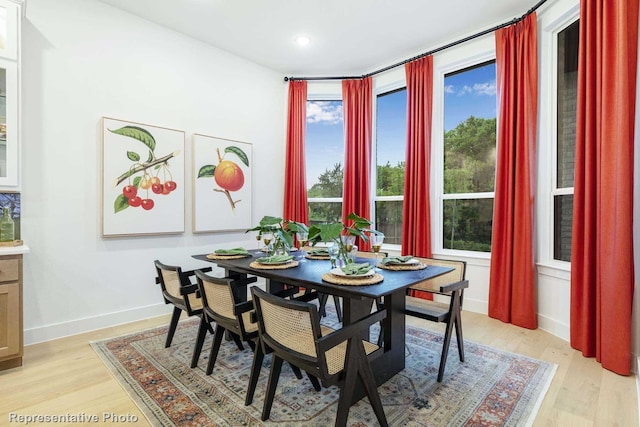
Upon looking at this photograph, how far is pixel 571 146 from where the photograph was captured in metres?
2.94

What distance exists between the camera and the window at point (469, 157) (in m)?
Result: 3.60

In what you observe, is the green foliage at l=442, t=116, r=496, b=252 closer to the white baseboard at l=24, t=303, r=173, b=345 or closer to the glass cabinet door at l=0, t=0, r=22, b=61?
the white baseboard at l=24, t=303, r=173, b=345

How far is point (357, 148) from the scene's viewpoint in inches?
175

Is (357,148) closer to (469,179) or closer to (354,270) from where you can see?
(469,179)

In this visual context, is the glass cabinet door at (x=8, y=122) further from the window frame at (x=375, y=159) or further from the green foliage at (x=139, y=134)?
the window frame at (x=375, y=159)

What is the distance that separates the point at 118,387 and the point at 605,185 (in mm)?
3510

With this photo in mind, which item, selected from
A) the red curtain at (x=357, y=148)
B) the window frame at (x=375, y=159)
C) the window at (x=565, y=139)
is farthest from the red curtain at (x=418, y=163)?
the window at (x=565, y=139)

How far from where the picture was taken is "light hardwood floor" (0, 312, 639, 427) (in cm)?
181

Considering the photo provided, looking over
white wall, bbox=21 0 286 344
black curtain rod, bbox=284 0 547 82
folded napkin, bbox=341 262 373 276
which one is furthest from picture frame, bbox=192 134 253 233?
folded napkin, bbox=341 262 373 276


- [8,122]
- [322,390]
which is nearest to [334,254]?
[322,390]

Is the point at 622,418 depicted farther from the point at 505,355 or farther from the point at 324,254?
the point at 324,254

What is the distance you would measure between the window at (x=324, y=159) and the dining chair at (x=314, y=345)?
10.4 ft

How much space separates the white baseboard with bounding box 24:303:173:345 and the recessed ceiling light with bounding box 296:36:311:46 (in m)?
3.30

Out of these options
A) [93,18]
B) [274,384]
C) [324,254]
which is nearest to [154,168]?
[93,18]
